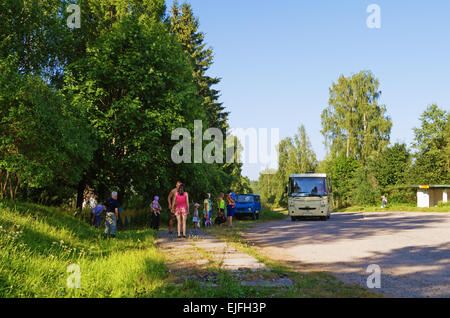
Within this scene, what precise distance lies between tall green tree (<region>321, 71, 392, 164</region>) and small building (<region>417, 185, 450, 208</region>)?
10230 mm

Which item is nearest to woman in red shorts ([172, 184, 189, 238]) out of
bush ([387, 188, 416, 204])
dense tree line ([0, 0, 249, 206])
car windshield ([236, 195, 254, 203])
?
dense tree line ([0, 0, 249, 206])

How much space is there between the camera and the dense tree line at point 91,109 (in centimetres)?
1555

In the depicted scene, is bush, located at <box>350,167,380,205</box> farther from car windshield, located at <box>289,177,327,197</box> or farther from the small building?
car windshield, located at <box>289,177,327,197</box>

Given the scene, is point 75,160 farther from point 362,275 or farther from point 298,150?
point 298,150

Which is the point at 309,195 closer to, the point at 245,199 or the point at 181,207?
the point at 245,199

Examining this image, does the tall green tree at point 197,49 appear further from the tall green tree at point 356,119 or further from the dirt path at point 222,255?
the dirt path at point 222,255

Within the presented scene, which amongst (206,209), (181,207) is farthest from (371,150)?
(181,207)

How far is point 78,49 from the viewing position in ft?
86.1

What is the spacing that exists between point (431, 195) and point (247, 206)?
1294 inches

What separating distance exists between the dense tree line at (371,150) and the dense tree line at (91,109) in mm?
39803

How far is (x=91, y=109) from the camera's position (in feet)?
66.0

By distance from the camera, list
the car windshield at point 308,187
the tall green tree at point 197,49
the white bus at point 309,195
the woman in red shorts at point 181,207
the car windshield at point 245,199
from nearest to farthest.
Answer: the woman in red shorts at point 181,207, the white bus at point 309,195, the car windshield at point 308,187, the car windshield at point 245,199, the tall green tree at point 197,49

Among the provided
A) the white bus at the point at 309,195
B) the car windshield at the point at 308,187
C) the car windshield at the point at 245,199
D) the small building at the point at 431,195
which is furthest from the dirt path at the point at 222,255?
the small building at the point at 431,195
